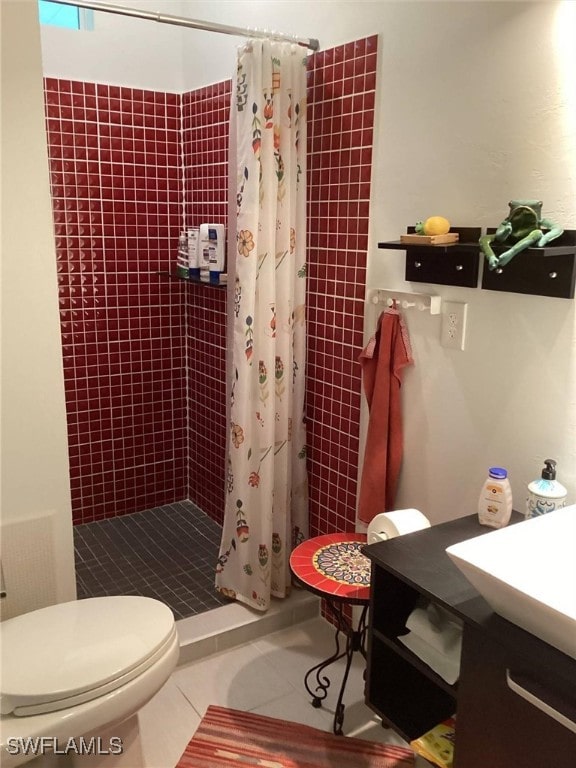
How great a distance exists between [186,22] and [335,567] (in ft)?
5.87

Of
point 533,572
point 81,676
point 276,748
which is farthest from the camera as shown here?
point 276,748

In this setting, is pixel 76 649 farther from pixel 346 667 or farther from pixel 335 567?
pixel 346 667

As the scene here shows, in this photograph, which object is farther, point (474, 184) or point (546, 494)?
point (474, 184)

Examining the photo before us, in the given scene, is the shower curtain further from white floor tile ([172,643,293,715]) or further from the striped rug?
the striped rug

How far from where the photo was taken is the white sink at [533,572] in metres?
1.09

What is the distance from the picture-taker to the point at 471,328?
1800mm

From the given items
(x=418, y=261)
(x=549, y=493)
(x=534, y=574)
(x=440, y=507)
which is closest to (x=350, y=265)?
(x=418, y=261)

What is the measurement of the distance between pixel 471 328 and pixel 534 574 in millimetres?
771

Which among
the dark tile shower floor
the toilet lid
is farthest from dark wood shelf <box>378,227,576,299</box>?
the dark tile shower floor

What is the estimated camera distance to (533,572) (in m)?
1.23

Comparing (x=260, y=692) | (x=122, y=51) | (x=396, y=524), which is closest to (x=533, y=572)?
(x=396, y=524)

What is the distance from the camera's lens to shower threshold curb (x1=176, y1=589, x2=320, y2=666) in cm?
233

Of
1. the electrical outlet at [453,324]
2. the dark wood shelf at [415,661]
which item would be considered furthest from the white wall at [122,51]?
the dark wood shelf at [415,661]

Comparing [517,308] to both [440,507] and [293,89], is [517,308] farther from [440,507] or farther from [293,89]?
[293,89]
